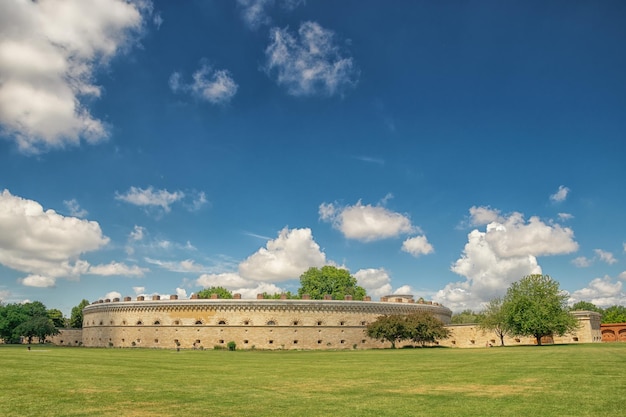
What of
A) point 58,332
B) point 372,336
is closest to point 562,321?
point 372,336

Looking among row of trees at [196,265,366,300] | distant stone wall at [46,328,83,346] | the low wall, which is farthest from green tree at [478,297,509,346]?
distant stone wall at [46,328,83,346]

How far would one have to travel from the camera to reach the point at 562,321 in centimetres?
4650

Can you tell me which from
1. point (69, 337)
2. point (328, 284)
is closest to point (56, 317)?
point (69, 337)

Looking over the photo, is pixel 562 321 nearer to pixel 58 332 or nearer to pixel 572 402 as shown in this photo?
pixel 572 402

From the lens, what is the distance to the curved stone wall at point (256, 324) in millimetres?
58594

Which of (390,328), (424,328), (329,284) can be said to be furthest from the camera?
(329,284)

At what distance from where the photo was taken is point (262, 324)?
5881cm

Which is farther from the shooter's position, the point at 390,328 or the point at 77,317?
the point at 77,317

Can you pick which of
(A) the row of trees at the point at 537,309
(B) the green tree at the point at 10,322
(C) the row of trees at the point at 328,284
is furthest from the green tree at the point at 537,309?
(B) the green tree at the point at 10,322

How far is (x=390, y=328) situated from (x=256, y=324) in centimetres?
1588

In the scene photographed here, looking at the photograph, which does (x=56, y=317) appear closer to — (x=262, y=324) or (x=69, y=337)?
(x=69, y=337)

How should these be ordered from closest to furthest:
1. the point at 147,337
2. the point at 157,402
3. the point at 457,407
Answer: the point at 457,407, the point at 157,402, the point at 147,337

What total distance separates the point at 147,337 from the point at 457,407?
187 ft

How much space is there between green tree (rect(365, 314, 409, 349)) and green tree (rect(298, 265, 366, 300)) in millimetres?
29265
